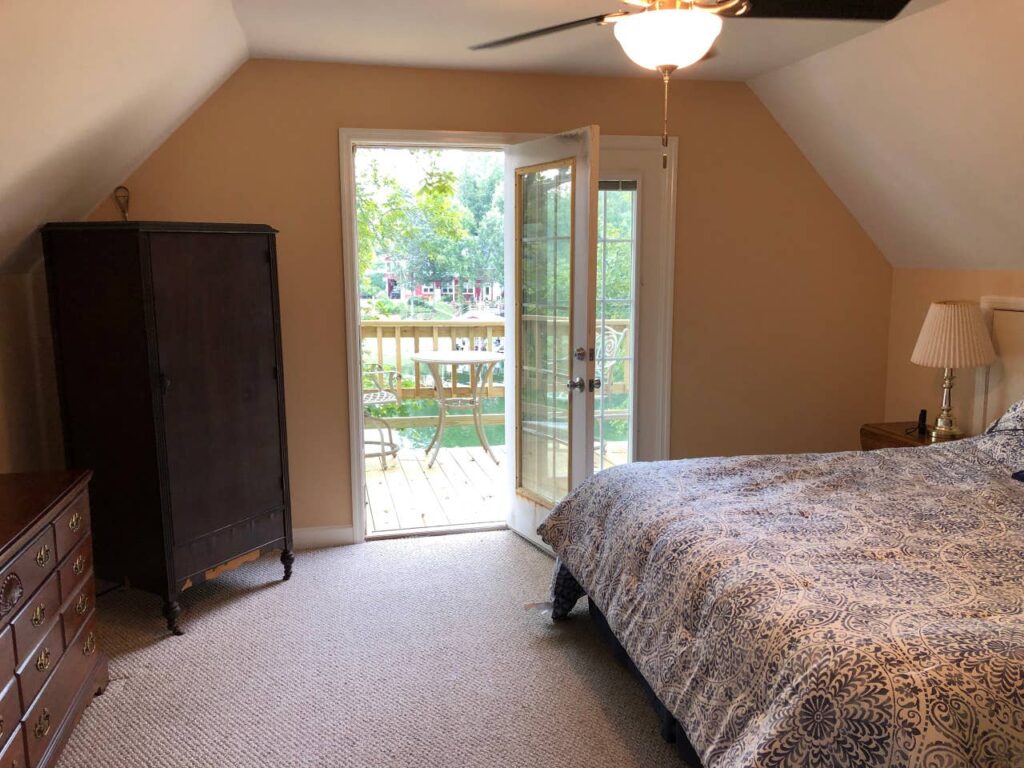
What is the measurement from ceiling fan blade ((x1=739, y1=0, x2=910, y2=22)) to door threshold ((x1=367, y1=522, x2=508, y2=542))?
110 inches

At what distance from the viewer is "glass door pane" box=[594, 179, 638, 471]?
13.1ft

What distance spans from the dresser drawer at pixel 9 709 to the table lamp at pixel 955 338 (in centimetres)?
359

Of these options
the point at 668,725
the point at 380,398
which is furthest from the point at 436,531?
the point at 668,725

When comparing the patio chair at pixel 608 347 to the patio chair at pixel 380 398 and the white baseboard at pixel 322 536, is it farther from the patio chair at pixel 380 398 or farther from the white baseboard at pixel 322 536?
the patio chair at pixel 380 398

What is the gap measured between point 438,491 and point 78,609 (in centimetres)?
269

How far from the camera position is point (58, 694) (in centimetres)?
221

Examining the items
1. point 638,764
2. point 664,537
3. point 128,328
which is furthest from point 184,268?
point 638,764

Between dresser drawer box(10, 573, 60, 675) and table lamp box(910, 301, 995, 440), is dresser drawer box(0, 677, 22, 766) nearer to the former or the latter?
dresser drawer box(10, 573, 60, 675)

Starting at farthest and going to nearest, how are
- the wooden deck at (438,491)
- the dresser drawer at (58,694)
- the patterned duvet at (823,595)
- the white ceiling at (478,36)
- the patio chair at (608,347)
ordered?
the wooden deck at (438,491)
the patio chair at (608,347)
the white ceiling at (478,36)
the dresser drawer at (58,694)
the patterned duvet at (823,595)

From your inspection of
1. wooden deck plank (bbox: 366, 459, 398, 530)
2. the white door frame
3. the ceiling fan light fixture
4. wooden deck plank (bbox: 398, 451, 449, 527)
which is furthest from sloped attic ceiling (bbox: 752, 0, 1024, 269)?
wooden deck plank (bbox: 366, 459, 398, 530)

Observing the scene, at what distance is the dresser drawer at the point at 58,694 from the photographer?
201 centimetres

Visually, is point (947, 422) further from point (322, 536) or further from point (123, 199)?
point (123, 199)

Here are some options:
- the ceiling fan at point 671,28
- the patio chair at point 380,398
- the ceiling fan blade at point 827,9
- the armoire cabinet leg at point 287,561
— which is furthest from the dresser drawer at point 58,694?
the patio chair at point 380,398

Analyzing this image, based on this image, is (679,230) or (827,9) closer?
(827,9)
